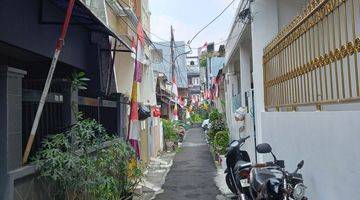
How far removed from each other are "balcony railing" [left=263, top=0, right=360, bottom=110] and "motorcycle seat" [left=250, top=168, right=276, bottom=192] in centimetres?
93

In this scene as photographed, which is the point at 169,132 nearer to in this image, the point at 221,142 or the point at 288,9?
the point at 221,142

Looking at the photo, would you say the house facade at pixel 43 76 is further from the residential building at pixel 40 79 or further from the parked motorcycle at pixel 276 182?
the parked motorcycle at pixel 276 182

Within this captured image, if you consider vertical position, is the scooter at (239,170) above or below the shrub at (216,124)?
below

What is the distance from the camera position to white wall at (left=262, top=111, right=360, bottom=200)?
4045 millimetres

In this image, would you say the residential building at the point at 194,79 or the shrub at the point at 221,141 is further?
the residential building at the point at 194,79

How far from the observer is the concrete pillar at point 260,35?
29.6 feet

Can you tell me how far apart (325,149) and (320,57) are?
101cm

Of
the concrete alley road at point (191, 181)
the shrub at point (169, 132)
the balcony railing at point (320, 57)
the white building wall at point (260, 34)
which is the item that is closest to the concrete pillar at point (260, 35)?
the white building wall at point (260, 34)

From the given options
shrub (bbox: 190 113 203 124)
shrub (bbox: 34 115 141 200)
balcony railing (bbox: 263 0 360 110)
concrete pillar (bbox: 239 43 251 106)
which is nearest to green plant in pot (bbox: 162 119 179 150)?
concrete pillar (bbox: 239 43 251 106)

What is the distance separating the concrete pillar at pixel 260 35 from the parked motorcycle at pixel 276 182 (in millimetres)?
3178

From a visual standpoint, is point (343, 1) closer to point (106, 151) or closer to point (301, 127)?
point (301, 127)

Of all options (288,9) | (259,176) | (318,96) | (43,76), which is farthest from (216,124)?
(318,96)

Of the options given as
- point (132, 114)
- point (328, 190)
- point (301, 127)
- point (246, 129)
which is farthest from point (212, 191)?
point (328, 190)

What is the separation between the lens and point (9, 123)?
447 cm
